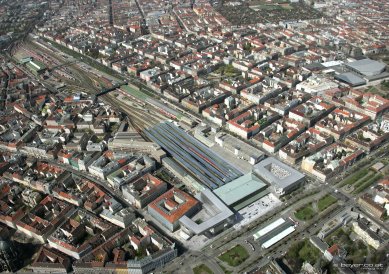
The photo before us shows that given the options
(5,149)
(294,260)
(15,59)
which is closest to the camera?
(294,260)

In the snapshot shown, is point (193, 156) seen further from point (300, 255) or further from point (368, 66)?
point (368, 66)

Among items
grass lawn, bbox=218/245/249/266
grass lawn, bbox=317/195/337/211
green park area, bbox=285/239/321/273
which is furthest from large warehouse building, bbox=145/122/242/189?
green park area, bbox=285/239/321/273

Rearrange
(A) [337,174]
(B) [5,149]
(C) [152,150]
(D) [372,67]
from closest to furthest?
(A) [337,174]
(C) [152,150]
(B) [5,149]
(D) [372,67]

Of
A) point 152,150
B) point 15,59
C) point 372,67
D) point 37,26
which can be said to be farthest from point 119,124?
point 37,26

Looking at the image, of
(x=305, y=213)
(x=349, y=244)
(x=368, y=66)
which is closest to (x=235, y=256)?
(x=305, y=213)

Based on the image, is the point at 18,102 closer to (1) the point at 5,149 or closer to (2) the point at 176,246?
(1) the point at 5,149

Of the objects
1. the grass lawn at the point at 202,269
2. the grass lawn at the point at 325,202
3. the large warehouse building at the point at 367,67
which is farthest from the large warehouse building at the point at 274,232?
the large warehouse building at the point at 367,67

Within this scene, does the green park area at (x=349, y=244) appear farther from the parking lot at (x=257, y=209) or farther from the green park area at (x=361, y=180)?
the green park area at (x=361, y=180)
